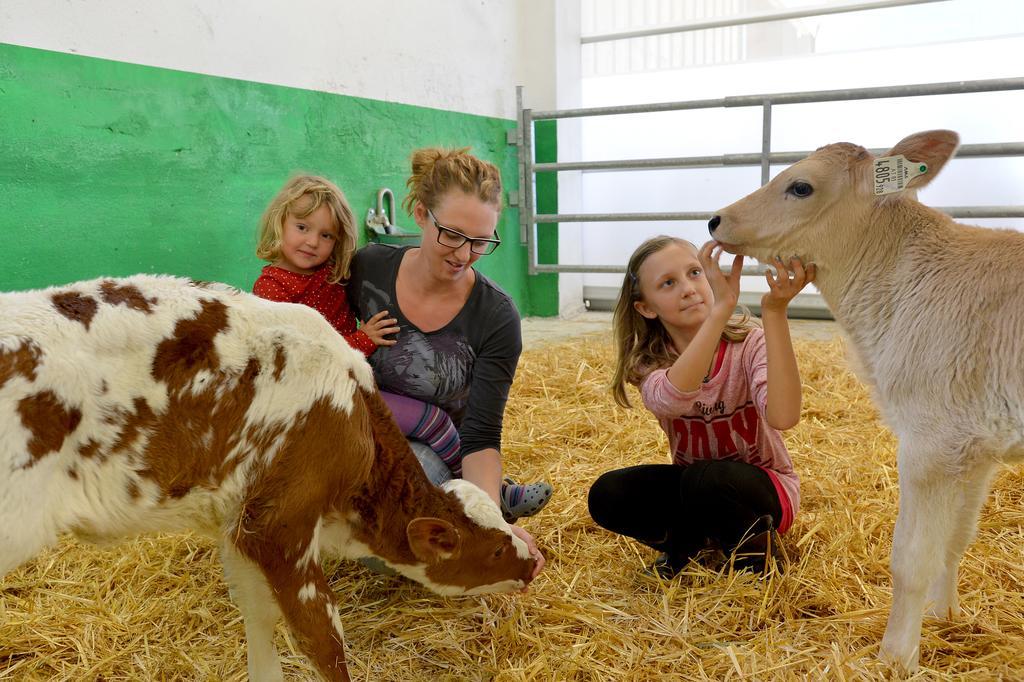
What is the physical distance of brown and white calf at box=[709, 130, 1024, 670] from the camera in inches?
77.5

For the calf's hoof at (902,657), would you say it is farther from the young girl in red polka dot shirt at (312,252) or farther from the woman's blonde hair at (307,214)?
the woman's blonde hair at (307,214)

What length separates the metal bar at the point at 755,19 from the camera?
6.92m

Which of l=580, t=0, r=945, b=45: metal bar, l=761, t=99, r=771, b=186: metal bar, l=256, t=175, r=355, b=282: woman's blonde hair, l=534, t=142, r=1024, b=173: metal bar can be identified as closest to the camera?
l=256, t=175, r=355, b=282: woman's blonde hair

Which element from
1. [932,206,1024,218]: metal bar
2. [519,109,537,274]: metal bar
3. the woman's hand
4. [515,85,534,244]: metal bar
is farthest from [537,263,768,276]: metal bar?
the woman's hand

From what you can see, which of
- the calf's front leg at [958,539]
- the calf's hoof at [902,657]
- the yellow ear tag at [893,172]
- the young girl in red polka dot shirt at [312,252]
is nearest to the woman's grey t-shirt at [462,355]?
the young girl in red polka dot shirt at [312,252]

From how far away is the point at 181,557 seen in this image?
9.47 ft

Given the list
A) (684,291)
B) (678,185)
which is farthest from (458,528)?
(678,185)

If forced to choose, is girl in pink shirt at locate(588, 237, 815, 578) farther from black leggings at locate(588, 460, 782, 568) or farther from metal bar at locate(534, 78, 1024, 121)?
metal bar at locate(534, 78, 1024, 121)

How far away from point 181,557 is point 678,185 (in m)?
6.07

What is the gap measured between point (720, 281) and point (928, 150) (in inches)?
26.5

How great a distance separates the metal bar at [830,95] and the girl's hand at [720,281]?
4590 mm

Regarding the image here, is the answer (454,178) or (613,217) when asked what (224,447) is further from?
(613,217)

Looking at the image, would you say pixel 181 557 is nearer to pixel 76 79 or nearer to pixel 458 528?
pixel 458 528

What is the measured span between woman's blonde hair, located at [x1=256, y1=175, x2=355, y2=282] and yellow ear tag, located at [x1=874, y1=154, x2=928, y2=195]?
1.77 meters
